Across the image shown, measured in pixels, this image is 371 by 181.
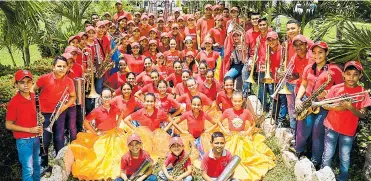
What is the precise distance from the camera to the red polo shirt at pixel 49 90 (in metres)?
5.98

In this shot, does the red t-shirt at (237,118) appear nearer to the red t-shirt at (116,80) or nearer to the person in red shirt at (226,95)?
the person in red shirt at (226,95)

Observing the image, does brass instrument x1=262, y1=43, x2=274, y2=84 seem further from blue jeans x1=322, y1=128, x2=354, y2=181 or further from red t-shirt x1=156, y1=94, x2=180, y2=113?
blue jeans x1=322, y1=128, x2=354, y2=181

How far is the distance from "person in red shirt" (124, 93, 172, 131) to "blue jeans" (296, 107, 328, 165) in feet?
7.18

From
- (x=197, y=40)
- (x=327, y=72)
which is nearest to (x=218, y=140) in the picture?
(x=327, y=72)

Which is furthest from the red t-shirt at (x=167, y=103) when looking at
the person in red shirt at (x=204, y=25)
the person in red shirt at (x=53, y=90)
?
the person in red shirt at (x=204, y=25)

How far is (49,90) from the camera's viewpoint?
601 cm

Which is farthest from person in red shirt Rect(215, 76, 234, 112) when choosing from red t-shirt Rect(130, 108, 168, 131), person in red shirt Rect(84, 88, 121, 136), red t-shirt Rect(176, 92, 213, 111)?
person in red shirt Rect(84, 88, 121, 136)

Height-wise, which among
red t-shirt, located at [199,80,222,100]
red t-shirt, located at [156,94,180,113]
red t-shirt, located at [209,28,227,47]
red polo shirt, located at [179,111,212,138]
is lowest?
red polo shirt, located at [179,111,212,138]

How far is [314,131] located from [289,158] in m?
0.69

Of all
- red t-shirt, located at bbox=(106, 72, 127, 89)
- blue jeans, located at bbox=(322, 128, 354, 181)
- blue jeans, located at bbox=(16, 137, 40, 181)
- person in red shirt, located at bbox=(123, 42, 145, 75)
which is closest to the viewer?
blue jeans, located at bbox=(16, 137, 40, 181)

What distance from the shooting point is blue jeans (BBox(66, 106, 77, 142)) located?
659 cm

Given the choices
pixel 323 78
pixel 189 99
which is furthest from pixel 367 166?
pixel 189 99

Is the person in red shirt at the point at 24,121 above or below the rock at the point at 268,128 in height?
above

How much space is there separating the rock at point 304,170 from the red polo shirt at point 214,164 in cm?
117
